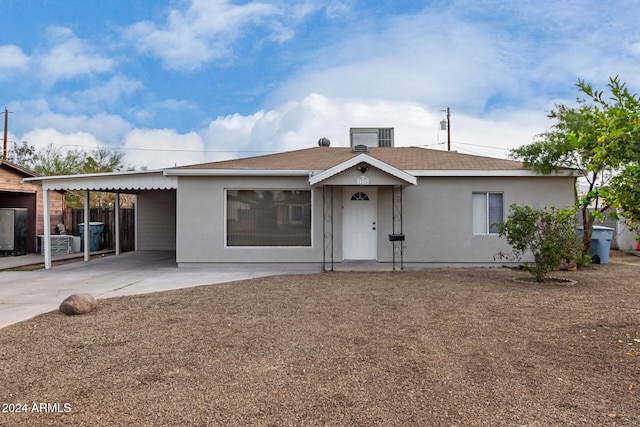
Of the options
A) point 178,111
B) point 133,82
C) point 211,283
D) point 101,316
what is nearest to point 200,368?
point 101,316

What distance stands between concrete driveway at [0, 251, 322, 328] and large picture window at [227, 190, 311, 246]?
0.71 meters

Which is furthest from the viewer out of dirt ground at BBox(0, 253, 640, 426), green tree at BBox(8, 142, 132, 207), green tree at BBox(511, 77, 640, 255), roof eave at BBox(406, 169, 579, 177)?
green tree at BBox(8, 142, 132, 207)

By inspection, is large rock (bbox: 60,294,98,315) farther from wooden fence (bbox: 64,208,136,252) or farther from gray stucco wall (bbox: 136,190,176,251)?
wooden fence (bbox: 64,208,136,252)

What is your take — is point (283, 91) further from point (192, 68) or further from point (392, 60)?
point (392, 60)

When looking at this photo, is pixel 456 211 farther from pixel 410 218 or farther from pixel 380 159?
pixel 380 159

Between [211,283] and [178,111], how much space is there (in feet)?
37.0

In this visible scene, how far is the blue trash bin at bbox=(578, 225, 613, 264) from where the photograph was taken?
38.4 ft

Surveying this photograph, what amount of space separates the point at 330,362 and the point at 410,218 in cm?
767

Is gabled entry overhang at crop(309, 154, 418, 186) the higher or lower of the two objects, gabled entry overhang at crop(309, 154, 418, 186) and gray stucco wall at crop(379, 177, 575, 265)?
the higher

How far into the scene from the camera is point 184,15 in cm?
1127

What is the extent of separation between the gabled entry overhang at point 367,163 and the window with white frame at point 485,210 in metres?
2.38

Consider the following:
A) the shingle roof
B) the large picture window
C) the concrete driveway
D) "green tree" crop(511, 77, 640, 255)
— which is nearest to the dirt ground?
the concrete driveway

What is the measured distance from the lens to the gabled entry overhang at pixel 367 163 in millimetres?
10016

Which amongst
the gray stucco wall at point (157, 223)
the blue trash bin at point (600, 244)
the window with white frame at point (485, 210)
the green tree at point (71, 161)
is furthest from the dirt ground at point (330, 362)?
the green tree at point (71, 161)
